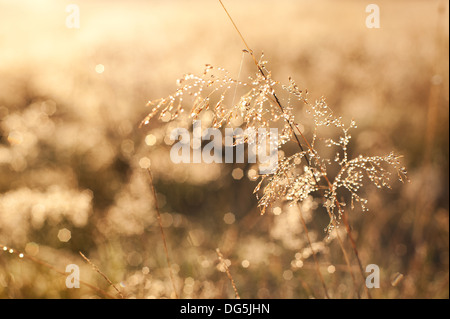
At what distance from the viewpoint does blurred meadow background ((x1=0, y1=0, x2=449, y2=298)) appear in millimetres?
2316

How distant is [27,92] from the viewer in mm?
4449

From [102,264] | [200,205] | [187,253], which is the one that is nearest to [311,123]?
[200,205]

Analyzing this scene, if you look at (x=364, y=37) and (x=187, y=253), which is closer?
(x=187, y=253)

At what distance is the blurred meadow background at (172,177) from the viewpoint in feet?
7.60

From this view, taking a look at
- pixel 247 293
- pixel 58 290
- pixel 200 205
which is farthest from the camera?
pixel 200 205

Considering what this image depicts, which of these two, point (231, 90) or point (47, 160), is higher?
point (231, 90)

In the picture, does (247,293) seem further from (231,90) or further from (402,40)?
(402,40)

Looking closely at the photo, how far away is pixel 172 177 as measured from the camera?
10.7 feet

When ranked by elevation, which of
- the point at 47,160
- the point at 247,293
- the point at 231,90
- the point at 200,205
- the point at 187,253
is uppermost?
the point at 231,90
